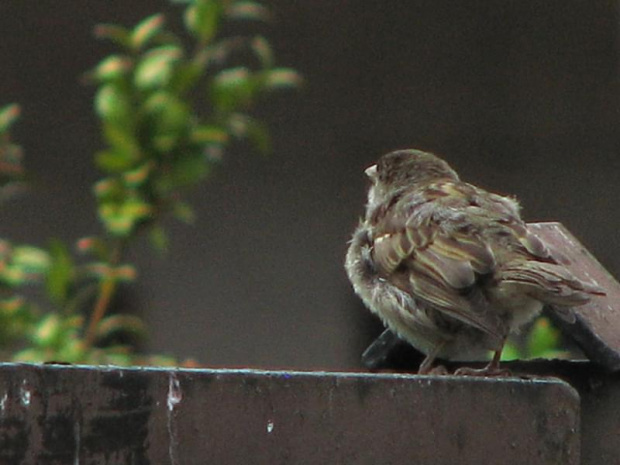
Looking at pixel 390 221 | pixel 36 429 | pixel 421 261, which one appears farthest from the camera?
pixel 390 221

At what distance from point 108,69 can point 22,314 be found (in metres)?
0.92

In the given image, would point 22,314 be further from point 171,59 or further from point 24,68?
point 24,68

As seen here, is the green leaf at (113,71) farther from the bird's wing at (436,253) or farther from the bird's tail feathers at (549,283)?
the bird's tail feathers at (549,283)

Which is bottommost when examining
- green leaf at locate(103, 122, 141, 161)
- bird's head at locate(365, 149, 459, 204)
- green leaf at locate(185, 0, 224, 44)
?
bird's head at locate(365, 149, 459, 204)

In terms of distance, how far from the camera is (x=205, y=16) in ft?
16.6

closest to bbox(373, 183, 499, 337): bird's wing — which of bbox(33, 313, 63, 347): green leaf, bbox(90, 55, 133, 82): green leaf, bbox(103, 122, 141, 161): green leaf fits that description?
bbox(103, 122, 141, 161): green leaf

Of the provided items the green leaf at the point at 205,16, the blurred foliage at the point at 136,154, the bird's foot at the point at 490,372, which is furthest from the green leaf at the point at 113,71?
the bird's foot at the point at 490,372

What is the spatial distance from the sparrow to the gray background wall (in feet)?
13.1

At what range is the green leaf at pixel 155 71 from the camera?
16.1 feet

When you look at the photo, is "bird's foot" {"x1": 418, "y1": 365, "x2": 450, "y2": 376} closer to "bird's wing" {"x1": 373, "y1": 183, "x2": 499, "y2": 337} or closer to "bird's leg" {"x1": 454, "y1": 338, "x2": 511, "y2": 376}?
"bird's leg" {"x1": 454, "y1": 338, "x2": 511, "y2": 376}

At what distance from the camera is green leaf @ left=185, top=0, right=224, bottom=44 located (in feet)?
16.6

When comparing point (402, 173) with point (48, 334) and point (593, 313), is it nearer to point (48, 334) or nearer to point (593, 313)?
point (48, 334)

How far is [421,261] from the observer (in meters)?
3.91


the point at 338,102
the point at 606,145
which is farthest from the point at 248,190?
the point at 606,145
